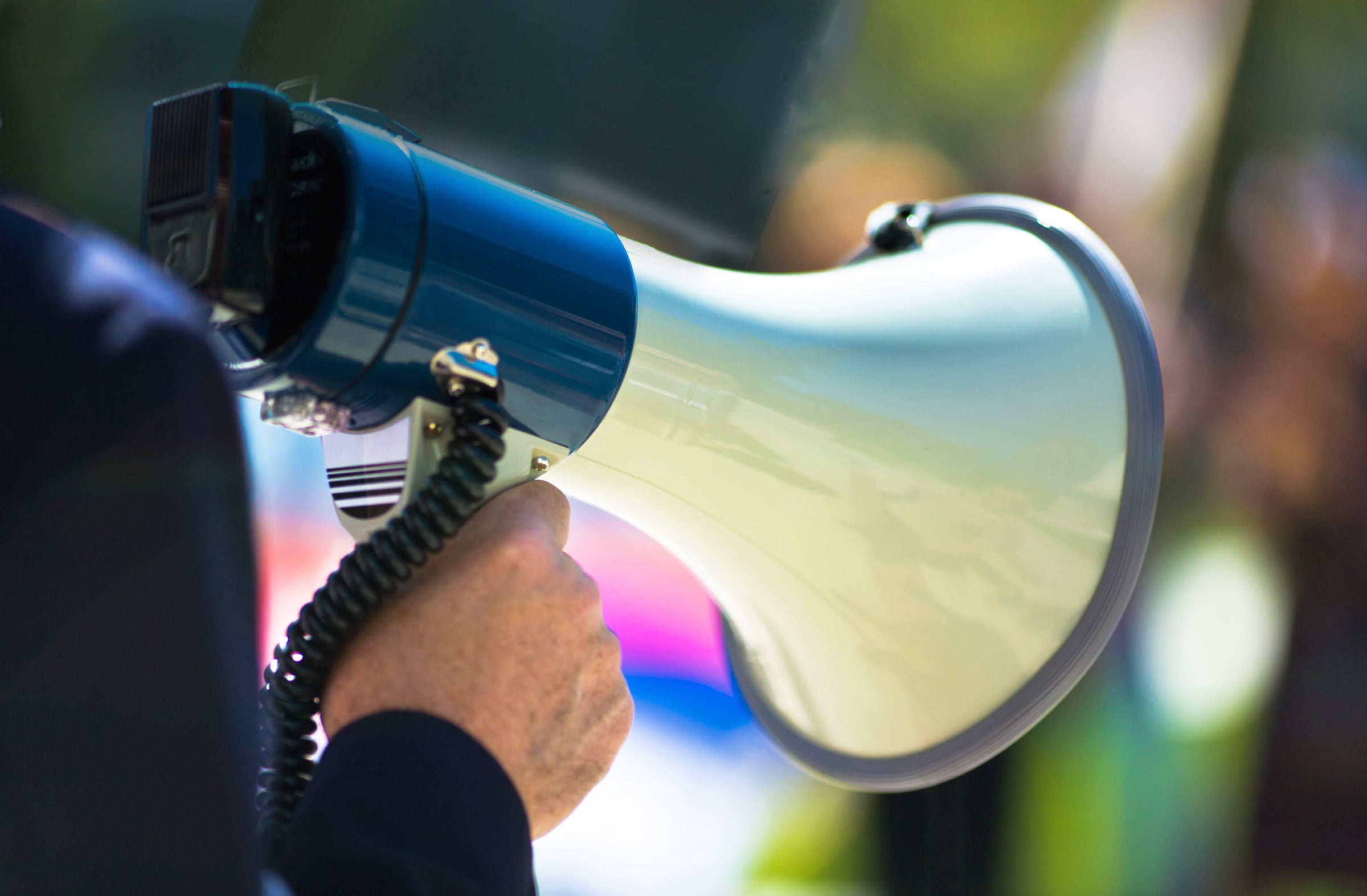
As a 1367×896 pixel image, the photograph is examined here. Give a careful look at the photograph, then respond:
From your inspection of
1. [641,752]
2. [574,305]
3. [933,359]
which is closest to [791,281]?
[933,359]

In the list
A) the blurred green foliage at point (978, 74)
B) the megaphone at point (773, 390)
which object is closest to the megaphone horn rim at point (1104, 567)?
the megaphone at point (773, 390)

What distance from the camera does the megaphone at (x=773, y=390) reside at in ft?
1.69

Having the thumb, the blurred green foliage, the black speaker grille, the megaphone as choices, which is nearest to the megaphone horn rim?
the megaphone

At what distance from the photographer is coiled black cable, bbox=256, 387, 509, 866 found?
21.1 inches

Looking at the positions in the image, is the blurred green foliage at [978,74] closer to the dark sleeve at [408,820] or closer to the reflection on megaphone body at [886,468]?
the reflection on megaphone body at [886,468]

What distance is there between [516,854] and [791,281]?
1.54ft

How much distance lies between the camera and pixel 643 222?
0.73 meters

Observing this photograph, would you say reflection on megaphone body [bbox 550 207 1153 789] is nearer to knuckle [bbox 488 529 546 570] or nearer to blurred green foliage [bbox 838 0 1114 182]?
knuckle [bbox 488 529 546 570]

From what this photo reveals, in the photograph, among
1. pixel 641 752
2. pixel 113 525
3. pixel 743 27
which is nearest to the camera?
pixel 113 525

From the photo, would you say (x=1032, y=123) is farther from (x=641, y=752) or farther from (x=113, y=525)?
(x=113, y=525)

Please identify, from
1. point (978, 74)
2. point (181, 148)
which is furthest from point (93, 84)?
point (978, 74)

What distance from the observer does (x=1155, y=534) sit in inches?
52.2

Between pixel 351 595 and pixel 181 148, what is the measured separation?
0.23 metres

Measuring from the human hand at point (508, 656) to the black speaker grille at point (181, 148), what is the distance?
22cm
